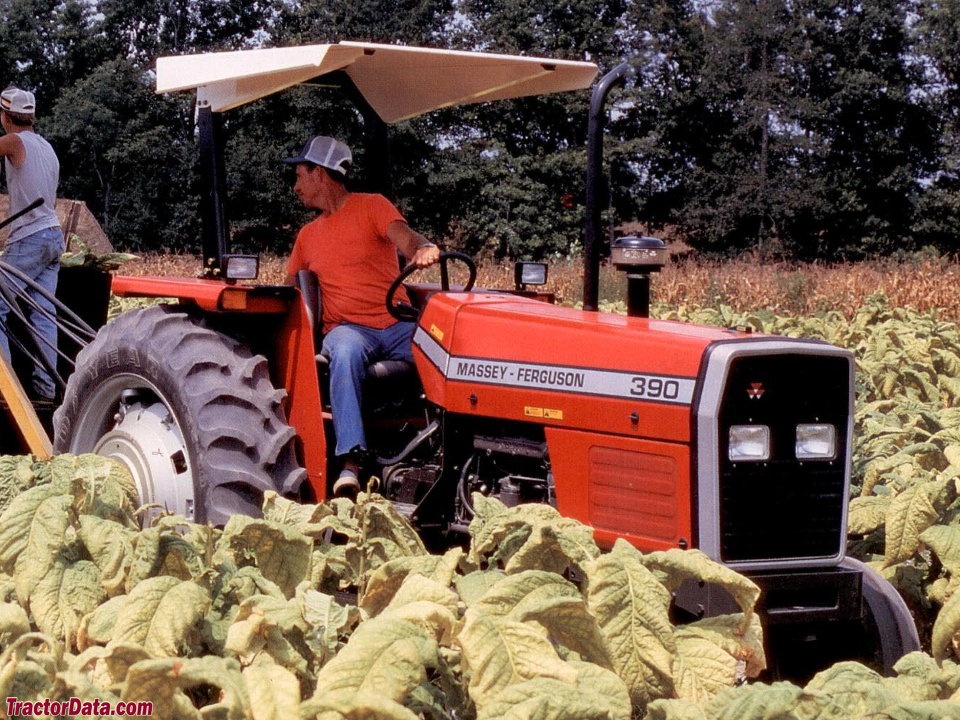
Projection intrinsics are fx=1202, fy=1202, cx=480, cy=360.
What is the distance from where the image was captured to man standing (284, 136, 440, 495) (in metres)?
4.16

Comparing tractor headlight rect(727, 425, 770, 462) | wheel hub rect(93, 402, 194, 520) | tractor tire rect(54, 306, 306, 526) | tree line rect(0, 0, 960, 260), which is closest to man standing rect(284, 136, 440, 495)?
tractor tire rect(54, 306, 306, 526)

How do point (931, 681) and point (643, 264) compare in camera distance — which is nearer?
point (931, 681)

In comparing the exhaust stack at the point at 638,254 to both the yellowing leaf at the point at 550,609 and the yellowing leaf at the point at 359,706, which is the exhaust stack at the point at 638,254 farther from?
the yellowing leaf at the point at 359,706

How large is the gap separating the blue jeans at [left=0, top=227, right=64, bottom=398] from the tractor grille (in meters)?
3.85

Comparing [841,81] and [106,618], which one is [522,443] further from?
[841,81]

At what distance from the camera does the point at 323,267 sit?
462cm

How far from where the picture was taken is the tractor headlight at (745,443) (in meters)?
3.28

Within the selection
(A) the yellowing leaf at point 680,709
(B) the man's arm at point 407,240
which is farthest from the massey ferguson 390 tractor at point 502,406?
(A) the yellowing leaf at point 680,709

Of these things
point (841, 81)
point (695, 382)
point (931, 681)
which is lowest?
point (931, 681)

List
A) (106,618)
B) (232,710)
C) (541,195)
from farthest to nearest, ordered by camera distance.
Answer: (541,195)
(106,618)
(232,710)

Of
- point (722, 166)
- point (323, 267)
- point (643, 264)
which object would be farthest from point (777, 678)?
point (722, 166)

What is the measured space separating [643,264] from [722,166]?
3999 centimetres

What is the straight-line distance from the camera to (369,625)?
6.41 feet

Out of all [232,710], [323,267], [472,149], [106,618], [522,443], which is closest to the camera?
[232,710]
